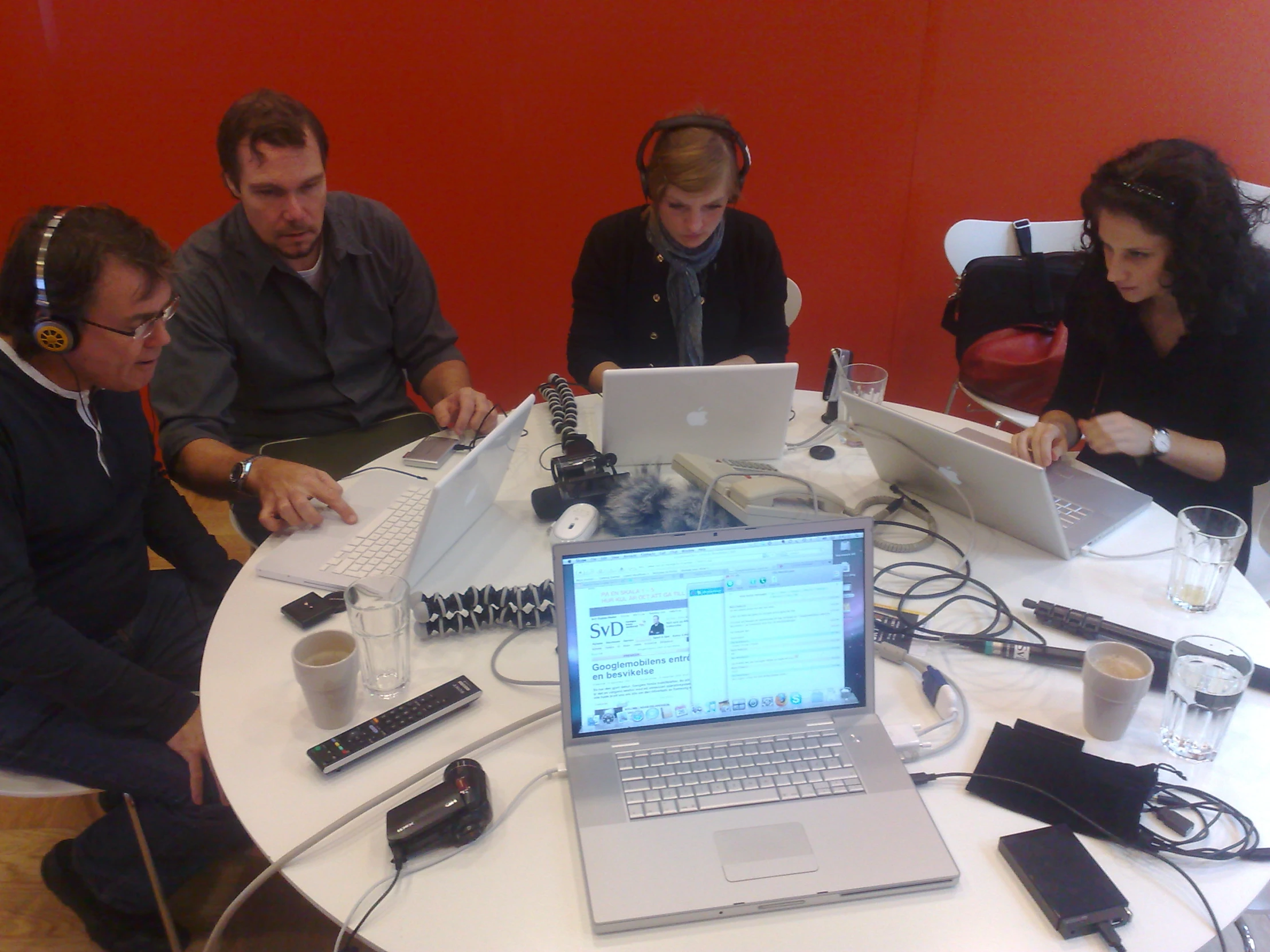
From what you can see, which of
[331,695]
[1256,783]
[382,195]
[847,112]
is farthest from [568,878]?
[847,112]

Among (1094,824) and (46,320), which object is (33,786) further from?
(1094,824)

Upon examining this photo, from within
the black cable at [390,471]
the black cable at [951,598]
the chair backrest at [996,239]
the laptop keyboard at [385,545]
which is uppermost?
the chair backrest at [996,239]

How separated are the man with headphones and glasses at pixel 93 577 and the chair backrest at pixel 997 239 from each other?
7.94ft

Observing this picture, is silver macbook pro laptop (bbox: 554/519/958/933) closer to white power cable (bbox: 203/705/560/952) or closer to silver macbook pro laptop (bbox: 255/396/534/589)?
white power cable (bbox: 203/705/560/952)

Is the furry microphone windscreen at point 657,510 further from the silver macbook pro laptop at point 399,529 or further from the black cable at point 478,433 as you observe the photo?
the black cable at point 478,433

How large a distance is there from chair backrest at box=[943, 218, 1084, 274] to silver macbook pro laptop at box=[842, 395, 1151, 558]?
142 centimetres

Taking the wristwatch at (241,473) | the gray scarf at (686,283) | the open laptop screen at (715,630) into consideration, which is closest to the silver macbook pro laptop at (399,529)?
the wristwatch at (241,473)

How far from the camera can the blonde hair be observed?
1.98 meters

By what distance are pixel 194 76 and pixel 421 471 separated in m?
1.95

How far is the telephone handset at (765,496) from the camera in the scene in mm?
1377

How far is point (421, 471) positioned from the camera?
1.73 m

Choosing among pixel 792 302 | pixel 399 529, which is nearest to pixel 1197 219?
pixel 792 302

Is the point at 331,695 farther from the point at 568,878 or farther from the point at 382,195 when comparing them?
the point at 382,195

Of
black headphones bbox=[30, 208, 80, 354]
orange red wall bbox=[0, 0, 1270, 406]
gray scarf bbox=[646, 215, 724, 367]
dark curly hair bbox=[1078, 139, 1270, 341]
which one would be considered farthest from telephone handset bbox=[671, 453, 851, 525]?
orange red wall bbox=[0, 0, 1270, 406]
